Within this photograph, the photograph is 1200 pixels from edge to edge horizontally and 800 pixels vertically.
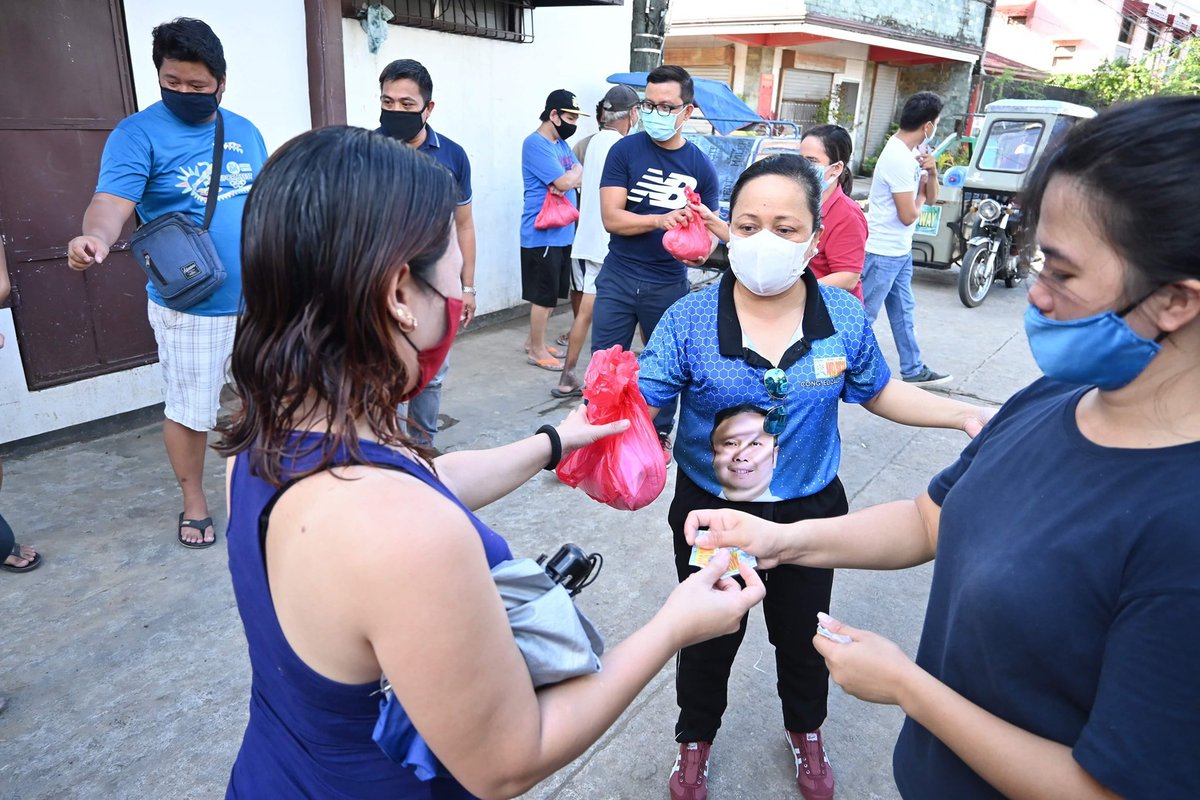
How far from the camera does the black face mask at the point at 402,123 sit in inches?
152

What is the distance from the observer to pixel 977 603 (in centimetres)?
108

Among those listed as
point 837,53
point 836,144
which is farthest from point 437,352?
point 837,53

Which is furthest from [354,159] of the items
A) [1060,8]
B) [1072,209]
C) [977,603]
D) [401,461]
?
[1060,8]

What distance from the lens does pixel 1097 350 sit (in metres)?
0.98

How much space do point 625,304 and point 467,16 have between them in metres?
3.26

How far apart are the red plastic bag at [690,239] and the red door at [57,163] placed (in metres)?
2.96

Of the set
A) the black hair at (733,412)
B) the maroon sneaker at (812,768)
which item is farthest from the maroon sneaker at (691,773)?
the black hair at (733,412)

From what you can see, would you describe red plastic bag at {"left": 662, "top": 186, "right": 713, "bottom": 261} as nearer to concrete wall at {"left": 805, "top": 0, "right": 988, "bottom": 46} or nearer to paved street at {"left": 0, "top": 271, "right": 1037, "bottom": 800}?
paved street at {"left": 0, "top": 271, "right": 1037, "bottom": 800}

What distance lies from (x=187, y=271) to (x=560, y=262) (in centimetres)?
317

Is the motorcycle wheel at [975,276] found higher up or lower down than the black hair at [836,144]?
lower down

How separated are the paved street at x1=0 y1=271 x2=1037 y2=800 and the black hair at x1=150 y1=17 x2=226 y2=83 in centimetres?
197

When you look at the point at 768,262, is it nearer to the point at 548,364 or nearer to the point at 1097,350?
the point at 1097,350

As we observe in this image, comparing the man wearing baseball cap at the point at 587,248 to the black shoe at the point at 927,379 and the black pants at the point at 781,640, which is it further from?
the black pants at the point at 781,640

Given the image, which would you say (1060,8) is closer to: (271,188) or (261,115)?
(261,115)
